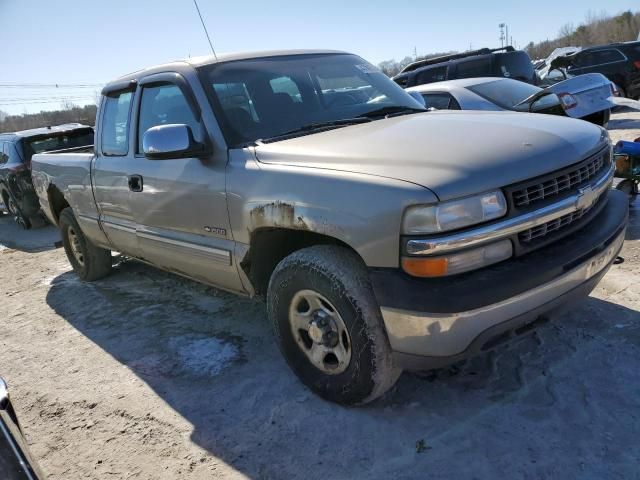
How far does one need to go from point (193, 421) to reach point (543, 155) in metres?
2.25

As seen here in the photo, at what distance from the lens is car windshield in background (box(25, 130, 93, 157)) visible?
9.41m

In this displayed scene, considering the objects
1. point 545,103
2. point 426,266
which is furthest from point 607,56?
point 426,266

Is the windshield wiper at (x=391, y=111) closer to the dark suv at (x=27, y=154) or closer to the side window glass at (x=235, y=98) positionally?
the side window glass at (x=235, y=98)

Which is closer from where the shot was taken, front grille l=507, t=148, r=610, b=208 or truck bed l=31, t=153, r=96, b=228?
front grille l=507, t=148, r=610, b=208

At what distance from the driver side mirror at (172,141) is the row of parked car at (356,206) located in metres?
0.01

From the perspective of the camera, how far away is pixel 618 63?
1478 cm

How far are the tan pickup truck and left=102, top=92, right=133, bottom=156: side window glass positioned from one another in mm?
77

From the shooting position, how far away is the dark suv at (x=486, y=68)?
403 inches

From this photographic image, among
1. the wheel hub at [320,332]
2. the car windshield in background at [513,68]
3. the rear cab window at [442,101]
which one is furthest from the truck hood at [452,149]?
the car windshield in background at [513,68]

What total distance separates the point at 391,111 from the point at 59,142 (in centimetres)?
766

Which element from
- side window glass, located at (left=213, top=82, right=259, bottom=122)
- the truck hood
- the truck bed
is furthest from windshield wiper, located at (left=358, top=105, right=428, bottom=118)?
the truck bed

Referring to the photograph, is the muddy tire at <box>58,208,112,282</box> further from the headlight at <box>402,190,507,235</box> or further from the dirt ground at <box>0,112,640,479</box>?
the headlight at <box>402,190,507,235</box>

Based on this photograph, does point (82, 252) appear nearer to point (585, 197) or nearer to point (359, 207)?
point (359, 207)

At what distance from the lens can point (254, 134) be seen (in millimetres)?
3238
